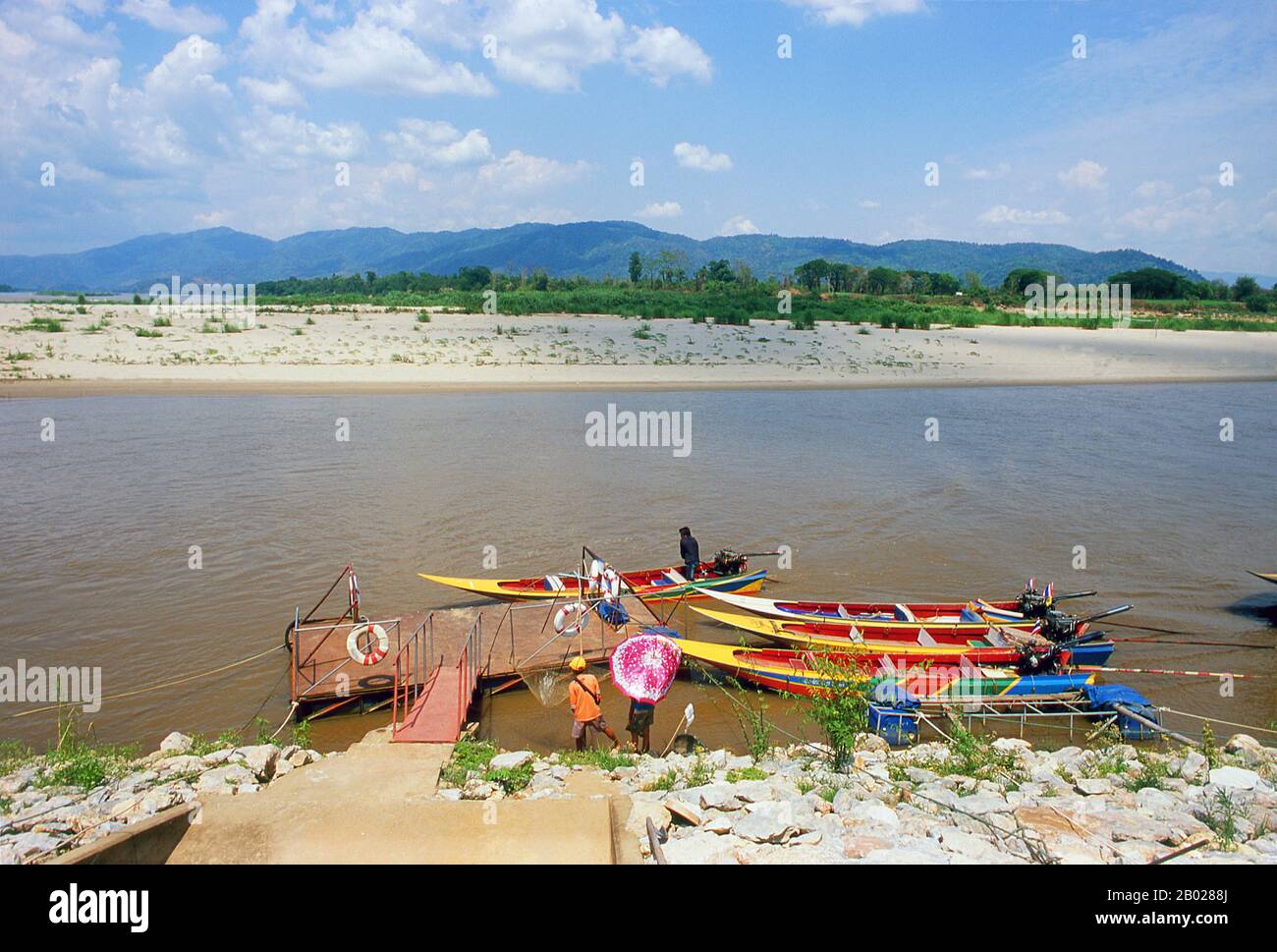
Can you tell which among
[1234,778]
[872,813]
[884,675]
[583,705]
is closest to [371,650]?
[583,705]

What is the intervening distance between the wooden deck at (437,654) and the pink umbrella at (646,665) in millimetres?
2015

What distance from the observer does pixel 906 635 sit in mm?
11781

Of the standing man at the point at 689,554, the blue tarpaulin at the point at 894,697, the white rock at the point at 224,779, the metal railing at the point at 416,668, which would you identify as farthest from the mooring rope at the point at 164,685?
the blue tarpaulin at the point at 894,697

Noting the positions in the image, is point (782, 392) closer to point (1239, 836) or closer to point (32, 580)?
point (32, 580)

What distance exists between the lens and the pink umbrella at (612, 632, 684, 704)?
8.48 m

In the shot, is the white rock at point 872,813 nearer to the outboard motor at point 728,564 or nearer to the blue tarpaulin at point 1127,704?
the blue tarpaulin at point 1127,704

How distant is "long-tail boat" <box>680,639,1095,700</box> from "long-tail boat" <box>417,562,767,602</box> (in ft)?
7.89

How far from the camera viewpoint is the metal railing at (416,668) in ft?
31.8

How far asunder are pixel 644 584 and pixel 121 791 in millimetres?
8661

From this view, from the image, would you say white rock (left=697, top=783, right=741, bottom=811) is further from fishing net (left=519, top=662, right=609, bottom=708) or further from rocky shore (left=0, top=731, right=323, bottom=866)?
rocky shore (left=0, top=731, right=323, bottom=866)

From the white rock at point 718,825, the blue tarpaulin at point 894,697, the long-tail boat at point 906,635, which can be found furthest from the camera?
the long-tail boat at point 906,635

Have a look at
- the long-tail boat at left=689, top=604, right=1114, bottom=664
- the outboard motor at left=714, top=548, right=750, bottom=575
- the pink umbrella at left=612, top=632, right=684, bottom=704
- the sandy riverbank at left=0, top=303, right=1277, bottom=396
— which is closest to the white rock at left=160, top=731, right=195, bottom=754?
the pink umbrella at left=612, top=632, right=684, bottom=704

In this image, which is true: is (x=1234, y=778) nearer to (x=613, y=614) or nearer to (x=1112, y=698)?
(x=1112, y=698)

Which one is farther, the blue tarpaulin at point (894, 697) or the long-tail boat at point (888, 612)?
the long-tail boat at point (888, 612)
